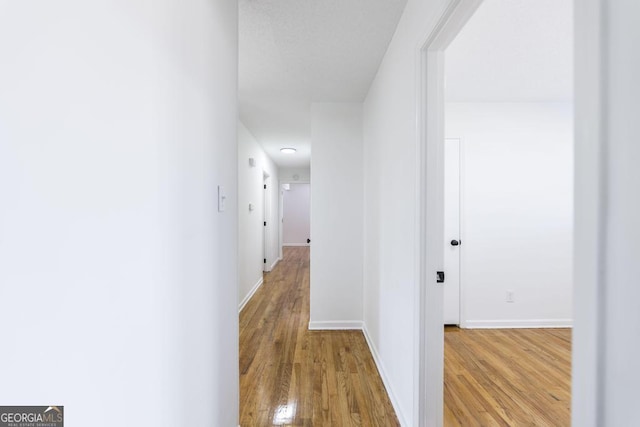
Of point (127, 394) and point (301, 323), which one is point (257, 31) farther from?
point (301, 323)

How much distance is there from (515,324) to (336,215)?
2.36 metres

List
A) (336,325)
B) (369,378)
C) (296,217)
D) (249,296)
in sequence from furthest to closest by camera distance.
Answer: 1. (296,217)
2. (249,296)
3. (336,325)
4. (369,378)

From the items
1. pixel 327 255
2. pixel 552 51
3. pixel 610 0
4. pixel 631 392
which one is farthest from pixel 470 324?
pixel 610 0

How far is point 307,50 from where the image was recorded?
6.88 ft

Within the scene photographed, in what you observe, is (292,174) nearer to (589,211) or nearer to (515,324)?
(515,324)

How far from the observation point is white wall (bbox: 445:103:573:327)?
3113mm

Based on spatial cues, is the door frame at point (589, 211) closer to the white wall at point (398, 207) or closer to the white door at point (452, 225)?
the white wall at point (398, 207)

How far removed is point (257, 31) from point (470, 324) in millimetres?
3517

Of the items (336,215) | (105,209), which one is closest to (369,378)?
(336,215)

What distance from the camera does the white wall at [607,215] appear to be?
451 mm

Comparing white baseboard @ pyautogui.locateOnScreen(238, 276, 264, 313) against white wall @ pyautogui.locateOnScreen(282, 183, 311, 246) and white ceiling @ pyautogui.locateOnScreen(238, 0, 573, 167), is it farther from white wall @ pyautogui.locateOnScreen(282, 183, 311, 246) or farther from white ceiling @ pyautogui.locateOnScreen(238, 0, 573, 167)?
white wall @ pyautogui.locateOnScreen(282, 183, 311, 246)

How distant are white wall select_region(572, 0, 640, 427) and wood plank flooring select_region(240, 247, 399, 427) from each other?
1528mm

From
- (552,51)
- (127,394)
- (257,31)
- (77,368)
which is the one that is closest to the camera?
(77,368)

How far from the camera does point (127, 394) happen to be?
665 mm
